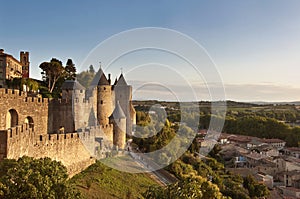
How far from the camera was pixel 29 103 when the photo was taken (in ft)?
65.5

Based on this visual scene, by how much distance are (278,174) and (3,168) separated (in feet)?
158

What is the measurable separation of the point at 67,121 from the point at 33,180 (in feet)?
41.2

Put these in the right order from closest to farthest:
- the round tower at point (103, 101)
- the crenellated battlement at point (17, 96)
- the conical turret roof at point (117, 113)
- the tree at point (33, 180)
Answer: the tree at point (33, 180) < the crenellated battlement at point (17, 96) < the round tower at point (103, 101) < the conical turret roof at point (117, 113)

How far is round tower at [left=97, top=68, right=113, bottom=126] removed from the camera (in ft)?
89.1

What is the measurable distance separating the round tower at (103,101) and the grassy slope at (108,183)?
6397 millimetres

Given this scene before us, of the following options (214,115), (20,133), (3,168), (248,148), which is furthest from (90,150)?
(248,148)

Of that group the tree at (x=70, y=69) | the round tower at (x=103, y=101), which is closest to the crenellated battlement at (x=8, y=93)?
the round tower at (x=103, y=101)

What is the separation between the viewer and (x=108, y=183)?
749 inches

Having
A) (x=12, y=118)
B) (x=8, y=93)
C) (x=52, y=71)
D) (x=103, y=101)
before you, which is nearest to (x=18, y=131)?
(x=8, y=93)

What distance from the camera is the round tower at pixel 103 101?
27.2m

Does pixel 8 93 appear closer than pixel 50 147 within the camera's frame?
No

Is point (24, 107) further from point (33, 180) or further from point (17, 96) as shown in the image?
point (33, 180)

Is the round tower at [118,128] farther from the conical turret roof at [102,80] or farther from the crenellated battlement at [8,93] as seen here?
the crenellated battlement at [8,93]

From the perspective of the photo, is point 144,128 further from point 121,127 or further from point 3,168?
point 3,168
